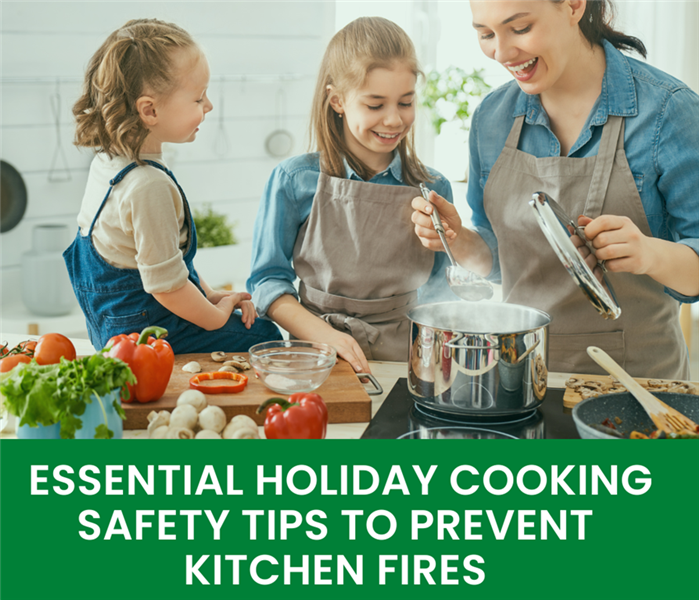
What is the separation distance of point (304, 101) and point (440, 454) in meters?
3.39

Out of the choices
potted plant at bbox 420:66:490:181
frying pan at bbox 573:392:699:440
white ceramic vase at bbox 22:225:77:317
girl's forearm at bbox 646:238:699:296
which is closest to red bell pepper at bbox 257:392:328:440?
frying pan at bbox 573:392:699:440

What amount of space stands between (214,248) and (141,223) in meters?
2.21

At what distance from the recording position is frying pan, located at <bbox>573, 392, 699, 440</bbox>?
110 centimetres

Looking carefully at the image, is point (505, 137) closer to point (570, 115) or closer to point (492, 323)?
point (570, 115)

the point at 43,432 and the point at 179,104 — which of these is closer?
the point at 43,432

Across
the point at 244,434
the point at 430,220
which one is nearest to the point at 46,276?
the point at 430,220

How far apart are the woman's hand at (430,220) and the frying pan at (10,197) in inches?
86.7

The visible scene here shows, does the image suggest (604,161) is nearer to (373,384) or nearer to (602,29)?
(602,29)

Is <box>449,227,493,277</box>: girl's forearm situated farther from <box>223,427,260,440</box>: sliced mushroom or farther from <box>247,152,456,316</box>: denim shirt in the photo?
<box>223,427,260,440</box>: sliced mushroom

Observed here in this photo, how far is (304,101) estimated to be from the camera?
405 cm

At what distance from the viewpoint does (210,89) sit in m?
3.72

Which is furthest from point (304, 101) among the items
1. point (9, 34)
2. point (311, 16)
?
point (9, 34)

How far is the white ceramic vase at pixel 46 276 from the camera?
293 centimetres

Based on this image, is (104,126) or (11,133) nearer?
(104,126)
